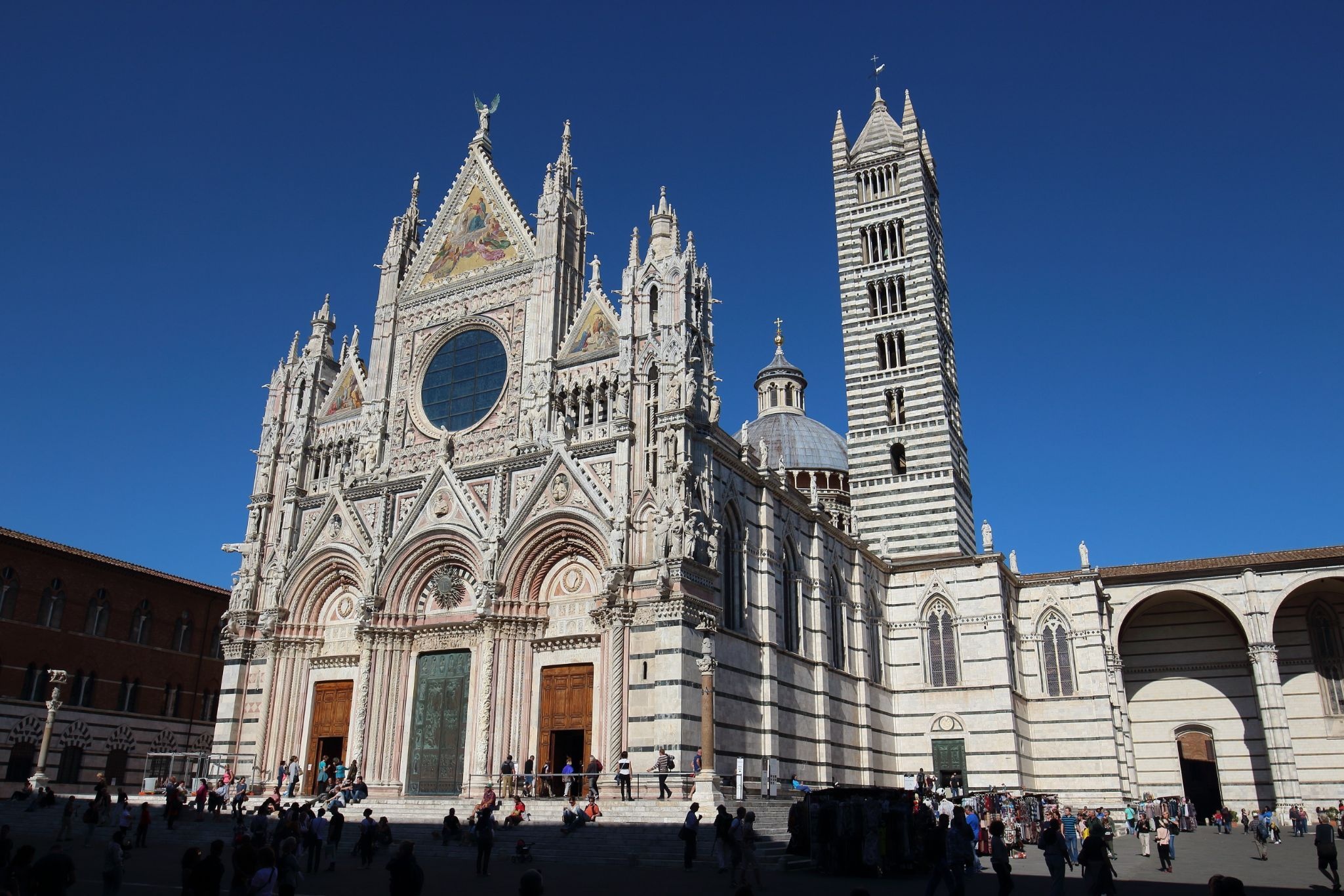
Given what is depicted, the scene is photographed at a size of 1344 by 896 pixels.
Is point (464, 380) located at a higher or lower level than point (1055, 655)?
higher

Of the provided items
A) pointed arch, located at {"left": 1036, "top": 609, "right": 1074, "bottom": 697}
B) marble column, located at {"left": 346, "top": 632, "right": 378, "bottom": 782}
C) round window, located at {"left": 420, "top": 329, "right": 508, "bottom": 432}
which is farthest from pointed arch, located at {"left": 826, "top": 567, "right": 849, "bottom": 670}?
marble column, located at {"left": 346, "top": 632, "right": 378, "bottom": 782}

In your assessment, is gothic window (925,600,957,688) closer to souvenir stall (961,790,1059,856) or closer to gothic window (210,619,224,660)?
souvenir stall (961,790,1059,856)

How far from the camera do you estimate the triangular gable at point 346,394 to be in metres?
34.9

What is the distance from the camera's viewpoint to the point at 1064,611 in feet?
130

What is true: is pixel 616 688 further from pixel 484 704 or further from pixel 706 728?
→ pixel 484 704

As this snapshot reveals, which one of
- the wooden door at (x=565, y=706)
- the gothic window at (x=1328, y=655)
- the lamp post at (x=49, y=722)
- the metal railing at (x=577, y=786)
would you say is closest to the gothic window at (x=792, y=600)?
the wooden door at (x=565, y=706)

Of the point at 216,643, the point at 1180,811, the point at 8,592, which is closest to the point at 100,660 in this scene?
the point at 8,592

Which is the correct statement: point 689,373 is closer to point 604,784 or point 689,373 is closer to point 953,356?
point 604,784

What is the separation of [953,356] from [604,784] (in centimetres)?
2833

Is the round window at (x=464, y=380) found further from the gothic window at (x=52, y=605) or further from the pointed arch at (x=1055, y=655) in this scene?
the pointed arch at (x=1055, y=655)

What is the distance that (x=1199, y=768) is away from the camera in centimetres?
4306

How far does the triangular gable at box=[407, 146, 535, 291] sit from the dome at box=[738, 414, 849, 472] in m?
21.6

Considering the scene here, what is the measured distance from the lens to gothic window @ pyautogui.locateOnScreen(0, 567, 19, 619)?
33.1 m

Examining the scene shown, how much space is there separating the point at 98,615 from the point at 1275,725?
141ft
